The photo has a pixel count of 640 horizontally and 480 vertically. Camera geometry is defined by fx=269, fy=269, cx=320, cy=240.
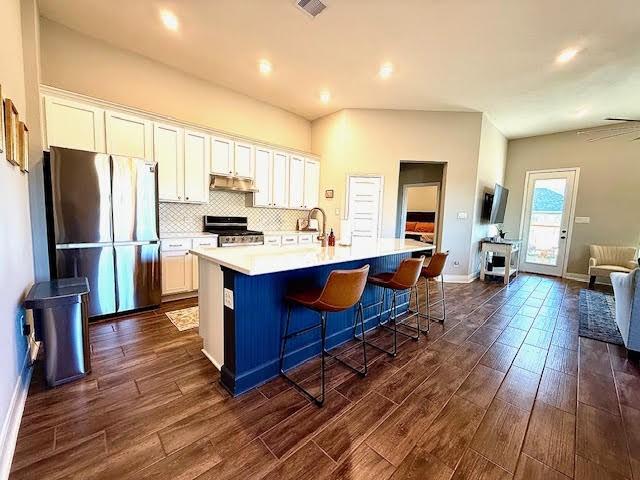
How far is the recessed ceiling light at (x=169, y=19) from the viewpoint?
8.75 feet

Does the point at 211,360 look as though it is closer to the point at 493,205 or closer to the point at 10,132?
the point at 10,132

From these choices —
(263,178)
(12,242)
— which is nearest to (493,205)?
(263,178)

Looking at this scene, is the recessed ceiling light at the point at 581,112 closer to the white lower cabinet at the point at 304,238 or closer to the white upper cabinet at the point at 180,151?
the white upper cabinet at the point at 180,151

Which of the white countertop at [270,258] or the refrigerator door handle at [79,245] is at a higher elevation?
the white countertop at [270,258]

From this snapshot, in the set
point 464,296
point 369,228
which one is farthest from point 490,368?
point 369,228

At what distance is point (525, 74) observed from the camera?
3506 millimetres

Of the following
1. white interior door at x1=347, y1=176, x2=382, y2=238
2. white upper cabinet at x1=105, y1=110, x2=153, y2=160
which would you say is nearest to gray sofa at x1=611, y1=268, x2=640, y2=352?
white interior door at x1=347, y1=176, x2=382, y2=238

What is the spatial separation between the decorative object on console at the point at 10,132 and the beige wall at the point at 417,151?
13.5 ft

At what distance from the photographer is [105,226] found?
2.80 metres

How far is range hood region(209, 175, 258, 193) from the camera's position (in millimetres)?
4035

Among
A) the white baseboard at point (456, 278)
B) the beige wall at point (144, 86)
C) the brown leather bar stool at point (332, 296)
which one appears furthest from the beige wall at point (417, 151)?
the brown leather bar stool at point (332, 296)

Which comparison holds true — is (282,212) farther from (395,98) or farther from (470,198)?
Answer: (470,198)

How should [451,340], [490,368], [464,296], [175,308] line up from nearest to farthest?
[490,368]
[451,340]
[175,308]
[464,296]

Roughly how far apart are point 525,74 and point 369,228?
3.06m
